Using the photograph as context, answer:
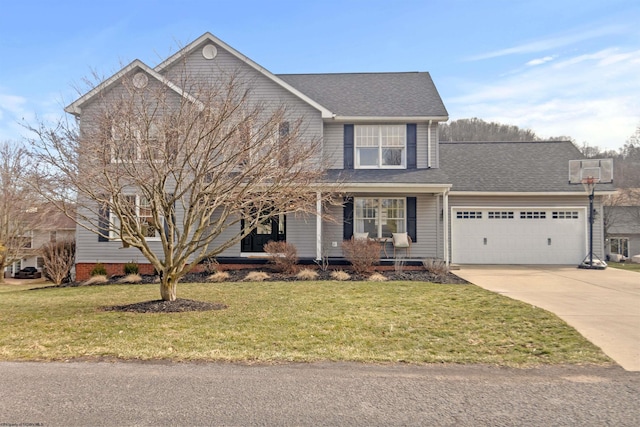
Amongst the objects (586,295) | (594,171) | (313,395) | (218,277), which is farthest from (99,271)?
(594,171)

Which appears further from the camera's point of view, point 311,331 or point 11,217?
point 11,217

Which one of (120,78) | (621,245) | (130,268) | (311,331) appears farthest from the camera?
(621,245)

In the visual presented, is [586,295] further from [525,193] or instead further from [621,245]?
[621,245]

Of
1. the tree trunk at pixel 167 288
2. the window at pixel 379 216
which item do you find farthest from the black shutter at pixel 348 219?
the tree trunk at pixel 167 288

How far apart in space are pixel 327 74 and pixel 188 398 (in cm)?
1709

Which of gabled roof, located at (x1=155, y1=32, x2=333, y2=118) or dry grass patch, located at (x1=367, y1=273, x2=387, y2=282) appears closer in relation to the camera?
dry grass patch, located at (x1=367, y1=273, x2=387, y2=282)

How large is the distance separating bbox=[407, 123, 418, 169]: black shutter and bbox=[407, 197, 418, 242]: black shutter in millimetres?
1288

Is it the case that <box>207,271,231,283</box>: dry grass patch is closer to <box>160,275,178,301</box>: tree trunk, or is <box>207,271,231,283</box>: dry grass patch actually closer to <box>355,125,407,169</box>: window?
<box>160,275,178,301</box>: tree trunk

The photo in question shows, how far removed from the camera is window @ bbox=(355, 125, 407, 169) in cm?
1600

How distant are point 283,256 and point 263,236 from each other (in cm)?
202

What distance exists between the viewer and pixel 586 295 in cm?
984

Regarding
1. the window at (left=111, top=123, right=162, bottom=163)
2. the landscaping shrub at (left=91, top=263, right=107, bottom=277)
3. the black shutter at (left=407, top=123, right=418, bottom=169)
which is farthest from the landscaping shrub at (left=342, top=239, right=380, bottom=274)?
the landscaping shrub at (left=91, top=263, right=107, bottom=277)

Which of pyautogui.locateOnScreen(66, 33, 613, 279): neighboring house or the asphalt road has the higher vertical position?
pyautogui.locateOnScreen(66, 33, 613, 279): neighboring house

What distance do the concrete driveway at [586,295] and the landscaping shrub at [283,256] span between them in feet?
17.1
